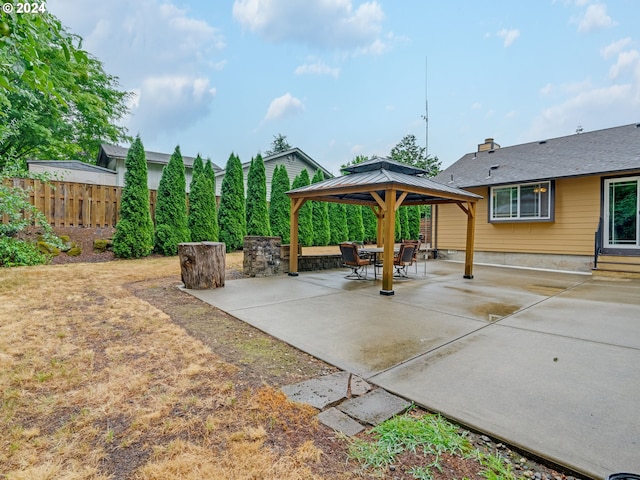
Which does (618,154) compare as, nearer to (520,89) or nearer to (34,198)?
(520,89)

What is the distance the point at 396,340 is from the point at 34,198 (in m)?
10.7

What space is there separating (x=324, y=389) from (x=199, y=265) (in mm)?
4224

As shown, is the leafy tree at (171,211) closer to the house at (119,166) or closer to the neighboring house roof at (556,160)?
the house at (119,166)

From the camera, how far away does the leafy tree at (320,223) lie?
14648 mm

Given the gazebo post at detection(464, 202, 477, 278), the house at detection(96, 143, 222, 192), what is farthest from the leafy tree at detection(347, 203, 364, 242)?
the house at detection(96, 143, 222, 192)

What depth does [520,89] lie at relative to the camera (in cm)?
1348

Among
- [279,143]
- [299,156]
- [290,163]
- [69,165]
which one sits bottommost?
[69,165]

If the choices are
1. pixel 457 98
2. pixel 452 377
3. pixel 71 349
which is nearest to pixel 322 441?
pixel 452 377

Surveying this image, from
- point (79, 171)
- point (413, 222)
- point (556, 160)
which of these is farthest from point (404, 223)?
point (79, 171)

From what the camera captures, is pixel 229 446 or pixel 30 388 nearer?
pixel 229 446

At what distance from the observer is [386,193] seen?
6230 mm

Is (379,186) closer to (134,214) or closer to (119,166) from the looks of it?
(134,214)

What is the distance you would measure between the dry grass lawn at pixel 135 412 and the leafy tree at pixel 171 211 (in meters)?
6.91

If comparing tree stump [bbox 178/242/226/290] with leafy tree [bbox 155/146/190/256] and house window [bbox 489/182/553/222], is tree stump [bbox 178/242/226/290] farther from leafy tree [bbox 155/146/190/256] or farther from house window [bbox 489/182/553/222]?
house window [bbox 489/182/553/222]
